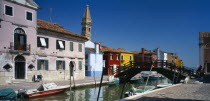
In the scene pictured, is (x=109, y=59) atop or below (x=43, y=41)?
below

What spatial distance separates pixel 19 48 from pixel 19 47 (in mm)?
113

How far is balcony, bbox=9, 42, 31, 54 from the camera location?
2276cm

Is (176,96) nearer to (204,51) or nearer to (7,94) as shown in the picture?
(7,94)

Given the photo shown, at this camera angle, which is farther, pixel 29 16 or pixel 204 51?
pixel 204 51

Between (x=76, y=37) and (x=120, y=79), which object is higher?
(x=76, y=37)

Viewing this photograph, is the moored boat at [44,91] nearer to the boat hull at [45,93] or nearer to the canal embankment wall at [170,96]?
the boat hull at [45,93]

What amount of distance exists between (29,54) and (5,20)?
4.70 metres

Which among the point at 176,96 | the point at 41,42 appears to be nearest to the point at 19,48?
the point at 41,42

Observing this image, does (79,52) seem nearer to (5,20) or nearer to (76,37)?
(76,37)

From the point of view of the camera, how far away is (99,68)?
4181 cm

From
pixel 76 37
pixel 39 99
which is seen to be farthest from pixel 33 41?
pixel 39 99

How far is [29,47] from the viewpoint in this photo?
24.7m

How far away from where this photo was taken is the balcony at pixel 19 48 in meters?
22.8

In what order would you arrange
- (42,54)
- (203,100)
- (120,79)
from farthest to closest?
(120,79), (42,54), (203,100)
